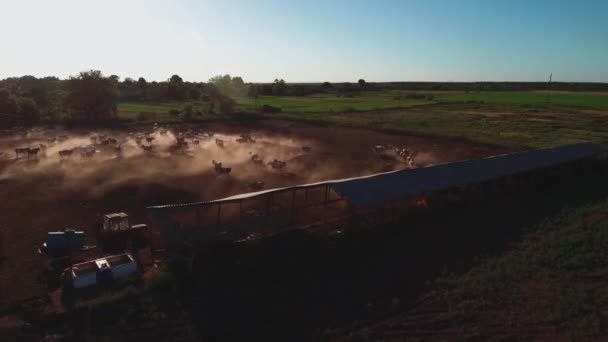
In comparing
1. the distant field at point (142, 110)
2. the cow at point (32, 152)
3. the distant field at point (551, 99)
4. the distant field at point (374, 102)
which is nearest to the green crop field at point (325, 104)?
the distant field at point (374, 102)

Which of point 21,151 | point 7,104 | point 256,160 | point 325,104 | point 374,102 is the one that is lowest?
point 21,151

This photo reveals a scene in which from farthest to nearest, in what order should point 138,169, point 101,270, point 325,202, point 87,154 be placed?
point 87,154
point 138,169
point 325,202
point 101,270

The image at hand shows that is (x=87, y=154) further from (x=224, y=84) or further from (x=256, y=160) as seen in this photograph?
(x=224, y=84)

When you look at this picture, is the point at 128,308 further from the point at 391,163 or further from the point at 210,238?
the point at 391,163

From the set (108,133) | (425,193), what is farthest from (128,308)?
(108,133)

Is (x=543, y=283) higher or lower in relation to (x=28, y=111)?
lower

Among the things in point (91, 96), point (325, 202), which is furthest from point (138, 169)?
point (91, 96)

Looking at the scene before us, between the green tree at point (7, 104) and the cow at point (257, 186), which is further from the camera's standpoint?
the green tree at point (7, 104)

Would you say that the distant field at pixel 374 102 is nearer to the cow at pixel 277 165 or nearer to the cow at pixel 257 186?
the cow at pixel 277 165

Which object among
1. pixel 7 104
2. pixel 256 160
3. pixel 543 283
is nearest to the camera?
pixel 543 283
